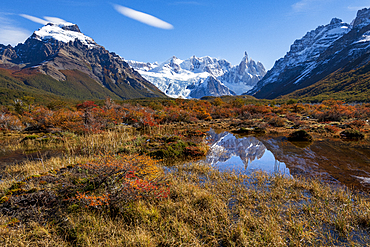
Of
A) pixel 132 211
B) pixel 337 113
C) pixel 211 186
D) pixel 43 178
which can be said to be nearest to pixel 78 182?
pixel 43 178

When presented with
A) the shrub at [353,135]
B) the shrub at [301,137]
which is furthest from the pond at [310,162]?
the shrub at [353,135]

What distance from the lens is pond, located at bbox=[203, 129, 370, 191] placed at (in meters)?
7.15

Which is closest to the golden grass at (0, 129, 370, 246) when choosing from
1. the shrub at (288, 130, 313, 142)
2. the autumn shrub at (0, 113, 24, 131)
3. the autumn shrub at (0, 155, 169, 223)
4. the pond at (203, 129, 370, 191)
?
the autumn shrub at (0, 155, 169, 223)

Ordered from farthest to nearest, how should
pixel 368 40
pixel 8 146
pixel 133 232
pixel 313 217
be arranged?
pixel 368 40, pixel 8 146, pixel 313 217, pixel 133 232

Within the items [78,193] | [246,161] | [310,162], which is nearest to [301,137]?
[310,162]

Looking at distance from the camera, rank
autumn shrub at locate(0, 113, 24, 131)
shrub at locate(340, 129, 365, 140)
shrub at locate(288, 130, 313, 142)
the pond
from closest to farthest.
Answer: the pond, shrub at locate(340, 129, 365, 140), shrub at locate(288, 130, 313, 142), autumn shrub at locate(0, 113, 24, 131)

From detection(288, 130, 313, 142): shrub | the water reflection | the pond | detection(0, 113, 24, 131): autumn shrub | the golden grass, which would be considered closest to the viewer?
the golden grass

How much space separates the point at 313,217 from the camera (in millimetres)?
4133

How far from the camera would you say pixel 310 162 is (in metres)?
9.12

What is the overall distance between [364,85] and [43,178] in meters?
126

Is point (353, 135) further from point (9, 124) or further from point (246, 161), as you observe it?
point (9, 124)

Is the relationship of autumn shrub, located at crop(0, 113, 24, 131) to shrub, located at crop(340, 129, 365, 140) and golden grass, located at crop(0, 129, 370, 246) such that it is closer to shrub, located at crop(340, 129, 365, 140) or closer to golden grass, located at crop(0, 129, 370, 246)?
golden grass, located at crop(0, 129, 370, 246)

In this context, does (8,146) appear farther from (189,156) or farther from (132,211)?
(132,211)

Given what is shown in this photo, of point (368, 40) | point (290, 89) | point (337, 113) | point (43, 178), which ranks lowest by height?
point (43, 178)
